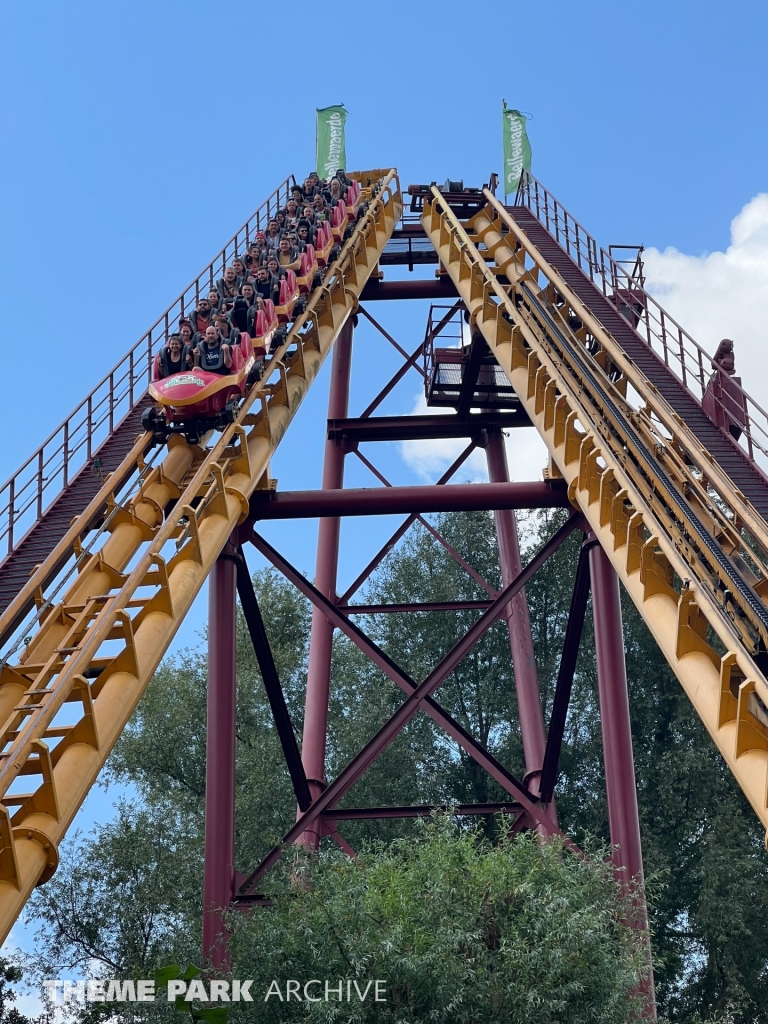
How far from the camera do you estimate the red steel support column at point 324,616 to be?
14.8 m

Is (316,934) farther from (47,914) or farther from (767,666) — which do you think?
(47,914)

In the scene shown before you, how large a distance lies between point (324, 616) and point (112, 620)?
24.5 feet

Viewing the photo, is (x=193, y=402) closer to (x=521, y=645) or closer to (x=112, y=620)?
(x=112, y=620)

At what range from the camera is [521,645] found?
16.1m

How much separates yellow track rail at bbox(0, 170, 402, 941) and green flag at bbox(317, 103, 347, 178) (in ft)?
44.0

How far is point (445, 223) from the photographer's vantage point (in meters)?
18.4

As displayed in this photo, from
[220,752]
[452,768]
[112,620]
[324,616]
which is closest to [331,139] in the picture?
[452,768]

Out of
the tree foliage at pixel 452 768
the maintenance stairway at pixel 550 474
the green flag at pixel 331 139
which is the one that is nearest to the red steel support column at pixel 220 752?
the maintenance stairway at pixel 550 474

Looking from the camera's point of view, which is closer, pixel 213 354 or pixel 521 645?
pixel 213 354

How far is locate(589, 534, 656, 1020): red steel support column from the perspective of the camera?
12.1m

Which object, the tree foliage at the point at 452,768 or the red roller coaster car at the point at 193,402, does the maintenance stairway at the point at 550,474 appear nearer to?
the red roller coaster car at the point at 193,402

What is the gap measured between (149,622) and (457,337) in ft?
41.1

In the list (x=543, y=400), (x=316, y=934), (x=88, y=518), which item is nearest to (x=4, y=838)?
(x=316, y=934)

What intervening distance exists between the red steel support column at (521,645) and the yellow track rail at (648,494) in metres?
2.32
